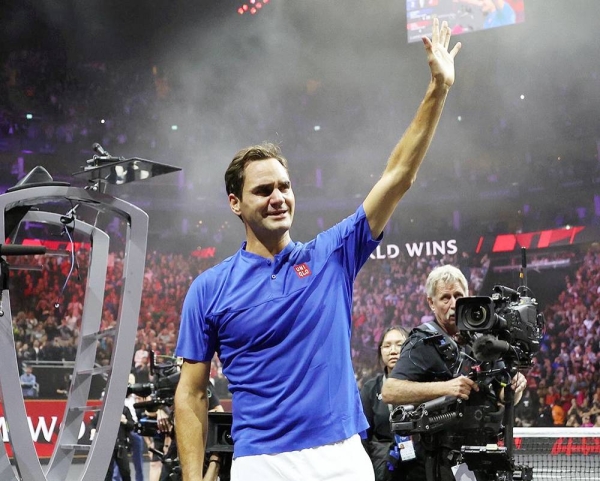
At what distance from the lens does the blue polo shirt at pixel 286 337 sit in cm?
193

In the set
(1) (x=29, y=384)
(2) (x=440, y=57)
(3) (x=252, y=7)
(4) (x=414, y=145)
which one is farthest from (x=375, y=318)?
(4) (x=414, y=145)

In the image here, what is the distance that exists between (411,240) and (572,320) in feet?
16.1

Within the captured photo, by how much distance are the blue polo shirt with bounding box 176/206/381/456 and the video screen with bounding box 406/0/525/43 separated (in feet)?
55.9

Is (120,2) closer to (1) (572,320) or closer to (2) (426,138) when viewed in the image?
(1) (572,320)

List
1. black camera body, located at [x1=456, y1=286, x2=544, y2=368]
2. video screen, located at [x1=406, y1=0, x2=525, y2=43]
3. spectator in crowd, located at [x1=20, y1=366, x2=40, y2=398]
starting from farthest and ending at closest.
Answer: video screen, located at [x1=406, y1=0, x2=525, y2=43], spectator in crowd, located at [x1=20, y1=366, x2=40, y2=398], black camera body, located at [x1=456, y1=286, x2=544, y2=368]

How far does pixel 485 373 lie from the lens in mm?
3705

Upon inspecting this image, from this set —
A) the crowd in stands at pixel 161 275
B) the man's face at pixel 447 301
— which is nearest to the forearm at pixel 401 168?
the man's face at pixel 447 301

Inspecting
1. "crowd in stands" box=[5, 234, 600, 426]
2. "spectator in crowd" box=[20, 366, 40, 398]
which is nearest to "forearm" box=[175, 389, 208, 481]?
"spectator in crowd" box=[20, 366, 40, 398]

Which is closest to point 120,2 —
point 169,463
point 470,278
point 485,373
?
point 470,278

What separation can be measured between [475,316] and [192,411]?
194cm

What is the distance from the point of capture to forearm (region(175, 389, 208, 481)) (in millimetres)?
2078

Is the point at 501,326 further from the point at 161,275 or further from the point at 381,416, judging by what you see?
the point at 161,275

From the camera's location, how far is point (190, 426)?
2.11m

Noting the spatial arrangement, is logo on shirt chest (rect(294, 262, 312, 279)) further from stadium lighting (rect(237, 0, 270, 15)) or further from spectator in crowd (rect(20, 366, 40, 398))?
stadium lighting (rect(237, 0, 270, 15))
